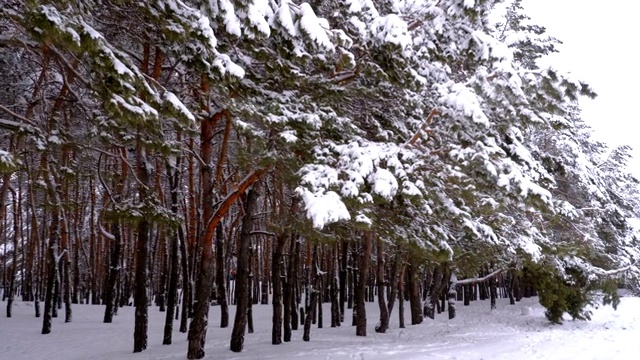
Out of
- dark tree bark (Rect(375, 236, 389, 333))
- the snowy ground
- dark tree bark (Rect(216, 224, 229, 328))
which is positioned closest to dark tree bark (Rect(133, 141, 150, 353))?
the snowy ground

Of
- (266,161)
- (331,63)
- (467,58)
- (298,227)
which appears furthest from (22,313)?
(467,58)

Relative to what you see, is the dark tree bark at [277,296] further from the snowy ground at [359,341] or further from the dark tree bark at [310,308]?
the dark tree bark at [310,308]

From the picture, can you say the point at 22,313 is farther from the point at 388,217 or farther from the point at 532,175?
the point at 532,175

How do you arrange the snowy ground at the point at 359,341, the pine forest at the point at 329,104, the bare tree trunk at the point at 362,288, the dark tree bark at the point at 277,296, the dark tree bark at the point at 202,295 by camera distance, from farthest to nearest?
the bare tree trunk at the point at 362,288 < the dark tree bark at the point at 277,296 < the snowy ground at the point at 359,341 < the dark tree bark at the point at 202,295 < the pine forest at the point at 329,104

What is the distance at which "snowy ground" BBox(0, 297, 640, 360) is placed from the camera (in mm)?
11414

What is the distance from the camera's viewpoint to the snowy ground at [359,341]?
1141 cm

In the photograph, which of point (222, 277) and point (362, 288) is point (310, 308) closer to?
point (362, 288)

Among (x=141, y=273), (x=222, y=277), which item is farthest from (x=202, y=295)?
(x=222, y=277)

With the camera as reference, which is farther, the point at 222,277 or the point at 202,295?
the point at 222,277

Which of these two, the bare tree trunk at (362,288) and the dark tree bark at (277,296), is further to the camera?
the bare tree trunk at (362,288)

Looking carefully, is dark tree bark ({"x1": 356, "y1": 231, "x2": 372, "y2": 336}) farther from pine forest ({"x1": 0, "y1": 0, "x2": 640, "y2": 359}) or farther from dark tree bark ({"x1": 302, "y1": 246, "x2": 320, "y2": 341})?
pine forest ({"x1": 0, "y1": 0, "x2": 640, "y2": 359})

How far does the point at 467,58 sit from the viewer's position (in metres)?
7.41

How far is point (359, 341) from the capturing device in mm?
15328

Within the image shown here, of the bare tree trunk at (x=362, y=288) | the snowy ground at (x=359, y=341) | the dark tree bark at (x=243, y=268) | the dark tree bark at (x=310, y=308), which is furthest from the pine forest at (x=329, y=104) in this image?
the bare tree trunk at (x=362, y=288)
